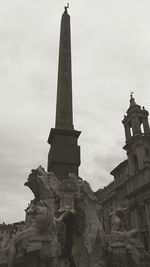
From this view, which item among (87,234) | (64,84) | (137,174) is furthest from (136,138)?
(87,234)

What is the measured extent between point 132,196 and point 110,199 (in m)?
8.63

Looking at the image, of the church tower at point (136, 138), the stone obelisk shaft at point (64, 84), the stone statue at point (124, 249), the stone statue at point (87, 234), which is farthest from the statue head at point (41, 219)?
the church tower at point (136, 138)

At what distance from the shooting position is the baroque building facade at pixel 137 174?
31.1 metres

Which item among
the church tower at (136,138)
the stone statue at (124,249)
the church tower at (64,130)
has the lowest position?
the stone statue at (124,249)

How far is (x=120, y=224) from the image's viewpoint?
26.7 ft

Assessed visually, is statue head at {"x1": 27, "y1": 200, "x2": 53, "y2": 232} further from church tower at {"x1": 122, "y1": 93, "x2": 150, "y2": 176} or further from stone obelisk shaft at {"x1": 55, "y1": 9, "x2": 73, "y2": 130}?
church tower at {"x1": 122, "y1": 93, "x2": 150, "y2": 176}

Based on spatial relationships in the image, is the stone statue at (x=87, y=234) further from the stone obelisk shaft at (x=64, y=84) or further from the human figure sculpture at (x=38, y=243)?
the stone obelisk shaft at (x=64, y=84)

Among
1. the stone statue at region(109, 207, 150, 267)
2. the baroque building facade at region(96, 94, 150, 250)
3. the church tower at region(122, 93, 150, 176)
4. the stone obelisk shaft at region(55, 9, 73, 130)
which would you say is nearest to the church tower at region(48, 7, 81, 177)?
the stone obelisk shaft at region(55, 9, 73, 130)

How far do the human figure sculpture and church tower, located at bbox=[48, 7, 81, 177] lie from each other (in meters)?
2.84

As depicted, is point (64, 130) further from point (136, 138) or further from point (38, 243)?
point (136, 138)

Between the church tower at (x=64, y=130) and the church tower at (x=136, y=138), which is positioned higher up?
the church tower at (x=136, y=138)

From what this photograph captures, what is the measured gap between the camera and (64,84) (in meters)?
11.6

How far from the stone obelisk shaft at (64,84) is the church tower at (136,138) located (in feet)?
74.4

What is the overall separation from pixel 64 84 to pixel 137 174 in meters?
24.4
